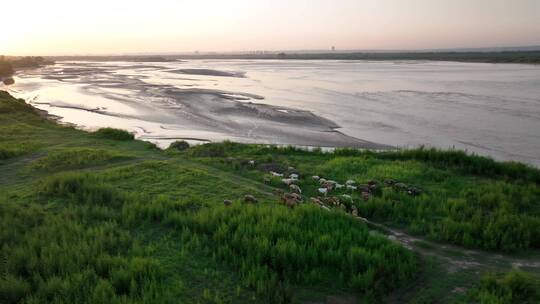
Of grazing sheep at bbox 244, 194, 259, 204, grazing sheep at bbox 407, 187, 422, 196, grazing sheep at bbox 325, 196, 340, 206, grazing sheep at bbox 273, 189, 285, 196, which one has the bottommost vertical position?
grazing sheep at bbox 407, 187, 422, 196

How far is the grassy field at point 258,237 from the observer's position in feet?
18.7

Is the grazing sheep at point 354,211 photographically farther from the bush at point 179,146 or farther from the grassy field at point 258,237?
the bush at point 179,146

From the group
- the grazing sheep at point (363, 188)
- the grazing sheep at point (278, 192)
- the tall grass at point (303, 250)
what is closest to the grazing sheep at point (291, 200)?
the grazing sheep at point (278, 192)

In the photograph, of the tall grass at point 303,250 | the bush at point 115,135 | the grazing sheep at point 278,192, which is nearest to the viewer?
the tall grass at point 303,250

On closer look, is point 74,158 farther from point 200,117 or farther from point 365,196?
point 200,117

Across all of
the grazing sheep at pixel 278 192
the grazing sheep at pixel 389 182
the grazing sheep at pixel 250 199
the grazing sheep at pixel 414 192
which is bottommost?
the grazing sheep at pixel 414 192

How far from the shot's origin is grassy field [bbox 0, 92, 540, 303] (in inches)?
224

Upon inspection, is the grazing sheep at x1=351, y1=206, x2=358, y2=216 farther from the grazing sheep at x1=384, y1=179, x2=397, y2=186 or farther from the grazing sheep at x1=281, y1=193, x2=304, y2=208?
the grazing sheep at x1=384, y1=179, x2=397, y2=186

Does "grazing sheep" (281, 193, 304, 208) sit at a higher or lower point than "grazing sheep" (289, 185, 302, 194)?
higher

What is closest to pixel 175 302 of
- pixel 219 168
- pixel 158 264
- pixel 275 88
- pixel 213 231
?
pixel 158 264

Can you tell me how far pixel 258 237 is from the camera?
687 centimetres

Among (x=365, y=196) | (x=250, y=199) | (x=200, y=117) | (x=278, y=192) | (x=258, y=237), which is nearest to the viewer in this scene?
(x=258, y=237)

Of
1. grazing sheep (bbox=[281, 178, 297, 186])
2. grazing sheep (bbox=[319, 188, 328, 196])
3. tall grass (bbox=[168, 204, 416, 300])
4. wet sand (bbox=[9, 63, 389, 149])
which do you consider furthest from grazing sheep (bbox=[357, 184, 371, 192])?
wet sand (bbox=[9, 63, 389, 149])

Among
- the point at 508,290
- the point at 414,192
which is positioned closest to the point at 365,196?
the point at 414,192
